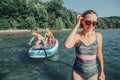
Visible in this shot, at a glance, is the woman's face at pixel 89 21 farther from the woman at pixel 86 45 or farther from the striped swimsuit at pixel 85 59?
the striped swimsuit at pixel 85 59

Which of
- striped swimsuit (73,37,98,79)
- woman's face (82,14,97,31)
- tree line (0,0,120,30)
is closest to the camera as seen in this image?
woman's face (82,14,97,31)

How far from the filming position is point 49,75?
431 inches

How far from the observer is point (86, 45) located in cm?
364

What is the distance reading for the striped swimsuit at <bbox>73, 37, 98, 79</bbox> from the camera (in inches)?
143

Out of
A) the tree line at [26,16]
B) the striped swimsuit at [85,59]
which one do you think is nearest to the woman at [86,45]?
the striped swimsuit at [85,59]

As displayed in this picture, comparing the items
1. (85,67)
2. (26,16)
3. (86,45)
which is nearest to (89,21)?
(86,45)

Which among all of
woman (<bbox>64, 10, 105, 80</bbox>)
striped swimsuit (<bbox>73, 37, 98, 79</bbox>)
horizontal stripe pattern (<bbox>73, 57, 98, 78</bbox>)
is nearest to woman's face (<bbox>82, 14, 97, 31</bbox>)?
woman (<bbox>64, 10, 105, 80</bbox>)

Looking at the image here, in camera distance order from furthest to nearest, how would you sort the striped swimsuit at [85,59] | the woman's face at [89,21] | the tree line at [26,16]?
the tree line at [26,16] < the striped swimsuit at [85,59] < the woman's face at [89,21]

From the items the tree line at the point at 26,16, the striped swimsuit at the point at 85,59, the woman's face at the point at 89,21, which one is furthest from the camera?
the tree line at the point at 26,16

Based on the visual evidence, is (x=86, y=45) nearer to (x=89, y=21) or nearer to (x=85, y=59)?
(x=85, y=59)

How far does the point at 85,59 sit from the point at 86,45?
9.8 inches

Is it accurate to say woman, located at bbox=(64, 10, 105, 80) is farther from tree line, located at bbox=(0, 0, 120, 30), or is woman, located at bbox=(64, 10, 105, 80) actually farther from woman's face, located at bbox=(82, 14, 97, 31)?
tree line, located at bbox=(0, 0, 120, 30)

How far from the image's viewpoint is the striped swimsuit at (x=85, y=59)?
3.64 m

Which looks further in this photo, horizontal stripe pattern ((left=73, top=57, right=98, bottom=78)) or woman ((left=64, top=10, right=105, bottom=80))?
horizontal stripe pattern ((left=73, top=57, right=98, bottom=78))
